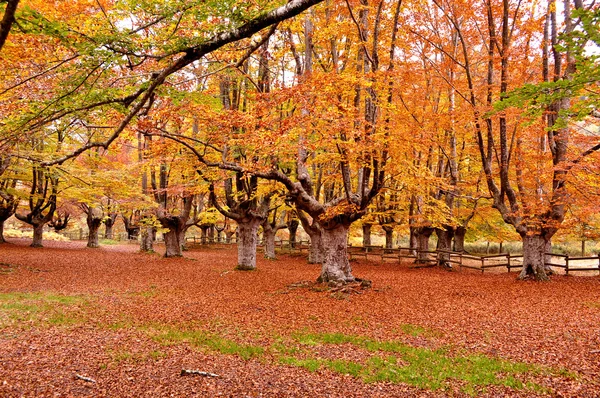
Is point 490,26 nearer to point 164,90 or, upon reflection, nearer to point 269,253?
point 164,90

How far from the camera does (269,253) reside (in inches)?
1003

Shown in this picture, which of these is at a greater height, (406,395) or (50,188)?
(50,188)

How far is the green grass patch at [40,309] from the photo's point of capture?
7832 millimetres

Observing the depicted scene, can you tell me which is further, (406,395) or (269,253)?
(269,253)

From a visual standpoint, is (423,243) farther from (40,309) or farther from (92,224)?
(92,224)

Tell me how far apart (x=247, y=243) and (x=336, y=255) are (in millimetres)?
6369

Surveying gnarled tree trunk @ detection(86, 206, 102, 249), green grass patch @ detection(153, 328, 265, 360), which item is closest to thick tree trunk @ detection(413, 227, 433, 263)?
green grass patch @ detection(153, 328, 265, 360)

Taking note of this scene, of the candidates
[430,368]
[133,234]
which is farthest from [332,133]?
[133,234]

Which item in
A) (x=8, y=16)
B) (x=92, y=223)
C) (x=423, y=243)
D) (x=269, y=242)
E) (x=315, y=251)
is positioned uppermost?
(x=8, y=16)

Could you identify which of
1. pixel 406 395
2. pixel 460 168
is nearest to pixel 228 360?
pixel 406 395

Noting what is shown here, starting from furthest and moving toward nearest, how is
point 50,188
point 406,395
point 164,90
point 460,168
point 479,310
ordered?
point 460,168 < point 50,188 < point 479,310 < point 164,90 < point 406,395

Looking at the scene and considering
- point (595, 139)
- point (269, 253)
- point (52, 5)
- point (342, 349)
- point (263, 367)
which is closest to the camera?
point (263, 367)

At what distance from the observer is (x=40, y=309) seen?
879 centimetres

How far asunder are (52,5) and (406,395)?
15.1 meters
